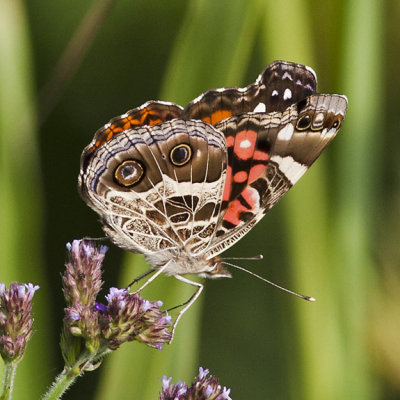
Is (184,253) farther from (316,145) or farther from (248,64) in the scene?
(248,64)

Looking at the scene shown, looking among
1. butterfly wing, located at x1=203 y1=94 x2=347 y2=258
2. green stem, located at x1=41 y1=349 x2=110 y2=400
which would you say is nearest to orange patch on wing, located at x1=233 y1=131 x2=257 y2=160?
butterfly wing, located at x1=203 y1=94 x2=347 y2=258

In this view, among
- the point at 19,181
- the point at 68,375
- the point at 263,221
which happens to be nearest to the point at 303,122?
the point at 68,375

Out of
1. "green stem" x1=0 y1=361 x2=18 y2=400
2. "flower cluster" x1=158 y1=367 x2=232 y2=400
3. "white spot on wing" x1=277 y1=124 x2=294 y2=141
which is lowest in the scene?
"flower cluster" x1=158 y1=367 x2=232 y2=400

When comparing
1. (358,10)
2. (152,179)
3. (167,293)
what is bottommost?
(167,293)

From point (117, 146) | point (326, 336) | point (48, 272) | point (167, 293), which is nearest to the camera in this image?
point (117, 146)

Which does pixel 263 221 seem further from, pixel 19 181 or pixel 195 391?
pixel 195 391

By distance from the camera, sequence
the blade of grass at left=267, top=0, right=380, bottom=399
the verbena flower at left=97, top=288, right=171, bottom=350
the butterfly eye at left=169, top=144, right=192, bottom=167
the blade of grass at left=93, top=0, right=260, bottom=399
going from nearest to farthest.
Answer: the verbena flower at left=97, top=288, right=171, bottom=350 < the butterfly eye at left=169, top=144, right=192, bottom=167 < the blade of grass at left=93, top=0, right=260, bottom=399 < the blade of grass at left=267, top=0, right=380, bottom=399

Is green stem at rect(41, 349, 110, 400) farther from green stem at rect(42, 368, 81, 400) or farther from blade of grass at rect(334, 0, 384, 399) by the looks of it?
blade of grass at rect(334, 0, 384, 399)

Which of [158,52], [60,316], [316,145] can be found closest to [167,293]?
[316,145]
